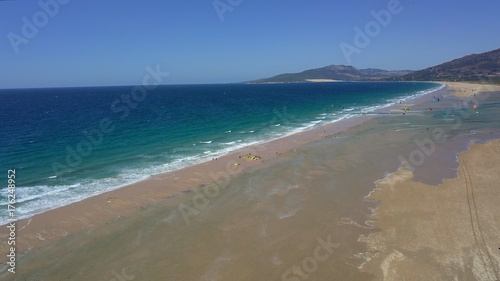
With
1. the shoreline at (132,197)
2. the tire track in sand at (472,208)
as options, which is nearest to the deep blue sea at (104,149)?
the shoreline at (132,197)

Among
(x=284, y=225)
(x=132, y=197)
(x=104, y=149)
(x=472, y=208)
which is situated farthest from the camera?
(x=104, y=149)

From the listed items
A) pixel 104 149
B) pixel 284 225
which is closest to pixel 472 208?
pixel 284 225

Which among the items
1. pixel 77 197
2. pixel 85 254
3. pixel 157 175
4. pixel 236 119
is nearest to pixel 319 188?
pixel 157 175

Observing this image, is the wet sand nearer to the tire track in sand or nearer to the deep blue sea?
the tire track in sand

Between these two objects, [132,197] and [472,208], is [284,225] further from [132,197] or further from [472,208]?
[472,208]

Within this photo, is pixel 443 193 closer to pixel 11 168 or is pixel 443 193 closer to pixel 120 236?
pixel 120 236

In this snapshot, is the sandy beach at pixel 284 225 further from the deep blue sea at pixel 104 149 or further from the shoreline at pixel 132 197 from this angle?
the deep blue sea at pixel 104 149

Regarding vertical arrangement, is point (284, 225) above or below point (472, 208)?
above

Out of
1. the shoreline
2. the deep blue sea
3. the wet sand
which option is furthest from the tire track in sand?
the deep blue sea
